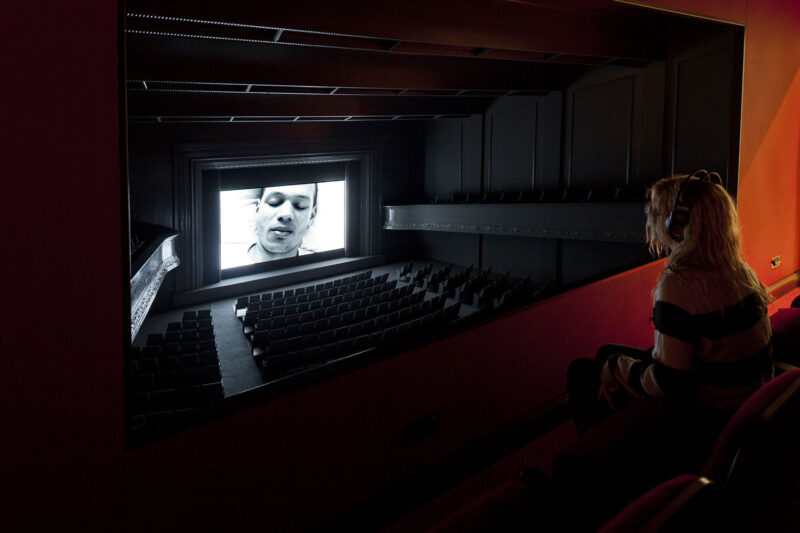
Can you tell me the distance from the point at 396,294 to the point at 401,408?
592 cm

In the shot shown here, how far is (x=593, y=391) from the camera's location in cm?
191

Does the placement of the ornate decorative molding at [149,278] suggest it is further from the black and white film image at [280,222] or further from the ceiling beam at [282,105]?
the ceiling beam at [282,105]

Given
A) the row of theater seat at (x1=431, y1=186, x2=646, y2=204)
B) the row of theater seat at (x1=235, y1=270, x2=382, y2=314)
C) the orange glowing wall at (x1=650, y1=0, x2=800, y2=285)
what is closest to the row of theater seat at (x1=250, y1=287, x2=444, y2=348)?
the row of theater seat at (x1=235, y1=270, x2=382, y2=314)

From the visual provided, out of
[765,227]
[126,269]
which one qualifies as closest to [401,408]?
[126,269]

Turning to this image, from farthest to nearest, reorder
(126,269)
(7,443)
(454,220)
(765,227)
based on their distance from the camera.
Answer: (454,220)
(765,227)
(126,269)
(7,443)

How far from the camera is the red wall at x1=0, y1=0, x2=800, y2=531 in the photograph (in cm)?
109

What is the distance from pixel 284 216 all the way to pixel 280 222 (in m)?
0.16

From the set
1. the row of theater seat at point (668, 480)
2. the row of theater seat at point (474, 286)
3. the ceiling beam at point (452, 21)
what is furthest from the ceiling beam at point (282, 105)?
the row of theater seat at point (668, 480)

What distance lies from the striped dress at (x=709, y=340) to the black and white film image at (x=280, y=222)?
32.2ft

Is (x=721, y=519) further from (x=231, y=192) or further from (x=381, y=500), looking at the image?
(x=231, y=192)

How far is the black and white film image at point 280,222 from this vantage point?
10445mm

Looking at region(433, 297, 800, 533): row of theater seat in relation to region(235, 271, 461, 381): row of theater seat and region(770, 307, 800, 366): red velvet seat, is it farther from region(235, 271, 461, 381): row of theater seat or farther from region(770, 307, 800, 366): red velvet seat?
region(235, 271, 461, 381): row of theater seat

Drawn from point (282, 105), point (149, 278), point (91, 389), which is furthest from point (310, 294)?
point (91, 389)

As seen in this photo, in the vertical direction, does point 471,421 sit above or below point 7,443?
below
